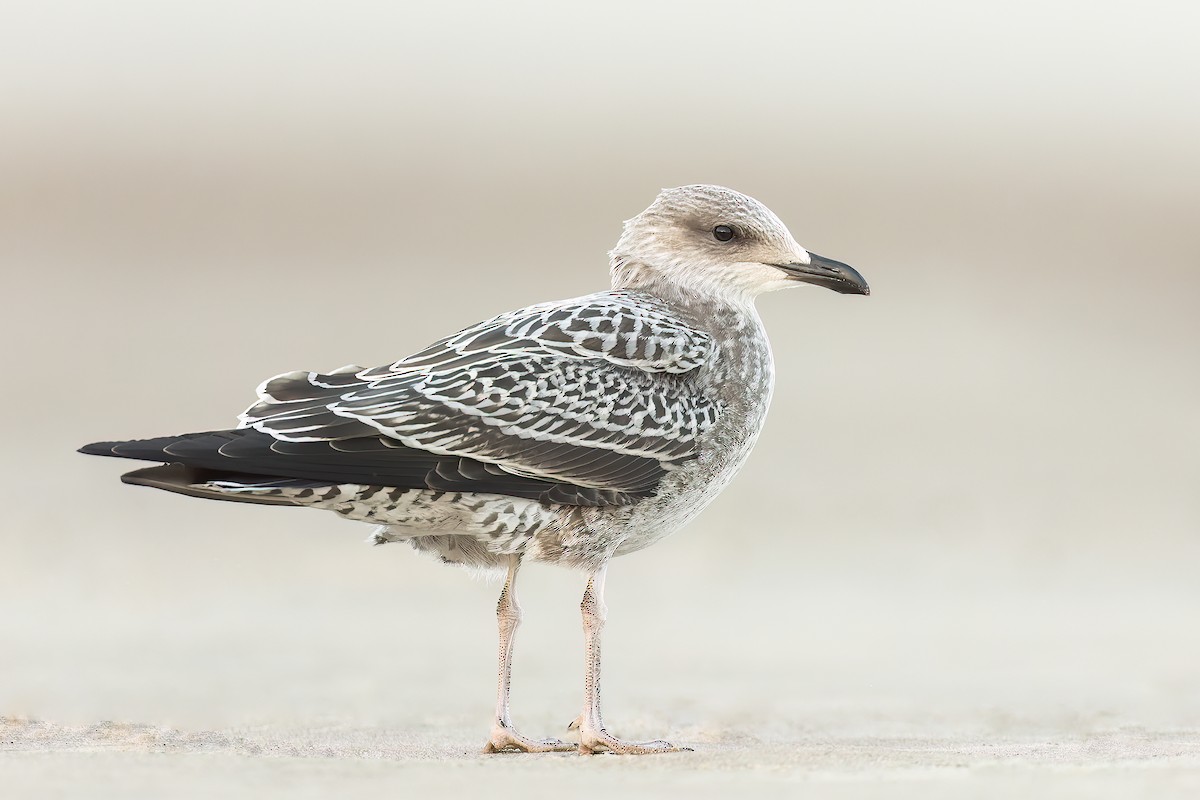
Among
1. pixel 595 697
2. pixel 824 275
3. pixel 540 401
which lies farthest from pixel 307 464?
pixel 824 275

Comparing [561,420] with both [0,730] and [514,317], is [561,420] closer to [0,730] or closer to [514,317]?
[514,317]

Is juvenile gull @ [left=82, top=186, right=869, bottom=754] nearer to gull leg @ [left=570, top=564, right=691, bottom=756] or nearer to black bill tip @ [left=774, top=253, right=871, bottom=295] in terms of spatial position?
gull leg @ [left=570, top=564, right=691, bottom=756]

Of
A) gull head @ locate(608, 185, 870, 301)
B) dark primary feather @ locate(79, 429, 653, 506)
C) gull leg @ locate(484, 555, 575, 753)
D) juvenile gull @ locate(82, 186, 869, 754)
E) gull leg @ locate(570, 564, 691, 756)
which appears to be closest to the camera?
dark primary feather @ locate(79, 429, 653, 506)

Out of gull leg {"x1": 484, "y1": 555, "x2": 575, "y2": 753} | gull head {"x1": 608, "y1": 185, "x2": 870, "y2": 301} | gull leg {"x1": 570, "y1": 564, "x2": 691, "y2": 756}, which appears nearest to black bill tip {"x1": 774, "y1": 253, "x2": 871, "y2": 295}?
gull head {"x1": 608, "y1": 185, "x2": 870, "y2": 301}

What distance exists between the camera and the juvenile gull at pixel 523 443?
8203mm

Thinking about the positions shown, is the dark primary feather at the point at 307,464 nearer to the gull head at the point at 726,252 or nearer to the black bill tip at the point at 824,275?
the gull head at the point at 726,252

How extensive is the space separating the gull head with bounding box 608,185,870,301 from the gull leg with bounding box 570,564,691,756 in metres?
1.87

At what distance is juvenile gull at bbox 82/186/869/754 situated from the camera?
820 centimetres

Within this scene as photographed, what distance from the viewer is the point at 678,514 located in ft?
29.2

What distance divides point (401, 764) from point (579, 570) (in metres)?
1.54

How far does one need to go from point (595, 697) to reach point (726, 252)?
2748 mm

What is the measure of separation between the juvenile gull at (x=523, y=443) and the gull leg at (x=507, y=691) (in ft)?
0.04

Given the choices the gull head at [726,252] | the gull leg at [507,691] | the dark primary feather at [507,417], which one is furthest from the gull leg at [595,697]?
the gull head at [726,252]

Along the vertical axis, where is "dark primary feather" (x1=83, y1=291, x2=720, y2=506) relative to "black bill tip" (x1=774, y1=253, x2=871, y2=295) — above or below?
below
